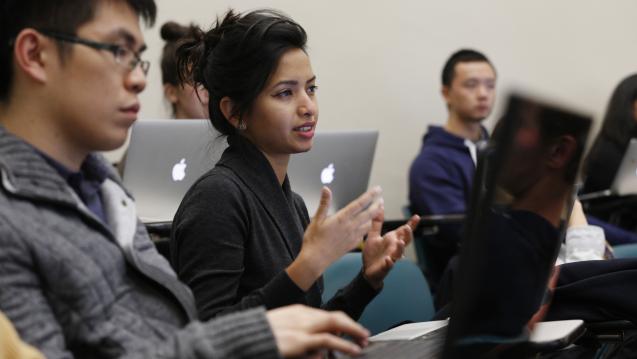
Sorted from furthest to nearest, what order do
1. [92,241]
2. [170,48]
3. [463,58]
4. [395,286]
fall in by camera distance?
[463,58] → [170,48] → [395,286] → [92,241]

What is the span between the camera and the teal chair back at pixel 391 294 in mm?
2236

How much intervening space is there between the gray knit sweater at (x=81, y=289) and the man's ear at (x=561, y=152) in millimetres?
393

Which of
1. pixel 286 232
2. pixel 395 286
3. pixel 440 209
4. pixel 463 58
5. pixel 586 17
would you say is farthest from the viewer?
pixel 586 17

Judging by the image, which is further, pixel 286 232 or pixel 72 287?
pixel 286 232

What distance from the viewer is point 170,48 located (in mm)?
3146

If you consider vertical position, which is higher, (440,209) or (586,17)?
(586,17)

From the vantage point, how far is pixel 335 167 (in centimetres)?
274

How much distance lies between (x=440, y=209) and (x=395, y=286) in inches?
68.5

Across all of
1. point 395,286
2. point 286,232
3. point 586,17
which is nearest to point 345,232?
point 286,232

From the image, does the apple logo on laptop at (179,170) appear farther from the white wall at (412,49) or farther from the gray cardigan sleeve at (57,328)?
the gray cardigan sleeve at (57,328)

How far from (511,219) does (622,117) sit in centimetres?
374

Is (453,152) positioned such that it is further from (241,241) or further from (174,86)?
(241,241)

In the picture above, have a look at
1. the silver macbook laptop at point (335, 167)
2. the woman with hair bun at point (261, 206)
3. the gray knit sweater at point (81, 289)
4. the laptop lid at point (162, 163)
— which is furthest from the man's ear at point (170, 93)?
the gray knit sweater at point (81, 289)

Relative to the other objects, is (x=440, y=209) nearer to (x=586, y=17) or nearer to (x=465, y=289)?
(x=586, y=17)
